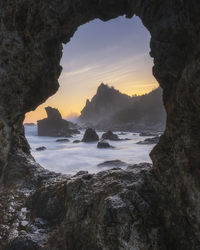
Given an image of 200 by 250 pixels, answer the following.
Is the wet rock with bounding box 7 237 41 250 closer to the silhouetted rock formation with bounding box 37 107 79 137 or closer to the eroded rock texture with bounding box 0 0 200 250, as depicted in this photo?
the eroded rock texture with bounding box 0 0 200 250

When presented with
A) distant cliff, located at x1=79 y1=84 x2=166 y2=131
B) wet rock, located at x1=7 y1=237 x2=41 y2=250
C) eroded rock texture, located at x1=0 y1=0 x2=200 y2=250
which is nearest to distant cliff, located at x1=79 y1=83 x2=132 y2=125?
distant cliff, located at x1=79 y1=84 x2=166 y2=131

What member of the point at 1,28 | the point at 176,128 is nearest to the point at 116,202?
the point at 176,128

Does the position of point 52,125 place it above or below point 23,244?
above

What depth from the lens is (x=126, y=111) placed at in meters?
80.8

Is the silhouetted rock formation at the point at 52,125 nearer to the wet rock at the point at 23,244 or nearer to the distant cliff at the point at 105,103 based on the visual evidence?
the wet rock at the point at 23,244

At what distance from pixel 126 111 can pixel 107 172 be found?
249 feet

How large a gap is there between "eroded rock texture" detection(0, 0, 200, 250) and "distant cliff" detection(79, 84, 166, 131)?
5432 cm

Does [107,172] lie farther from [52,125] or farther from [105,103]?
[105,103]

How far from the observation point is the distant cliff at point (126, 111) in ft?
232

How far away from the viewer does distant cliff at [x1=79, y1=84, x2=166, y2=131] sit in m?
70.7

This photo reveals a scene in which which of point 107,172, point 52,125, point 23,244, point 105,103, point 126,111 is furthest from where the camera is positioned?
point 105,103

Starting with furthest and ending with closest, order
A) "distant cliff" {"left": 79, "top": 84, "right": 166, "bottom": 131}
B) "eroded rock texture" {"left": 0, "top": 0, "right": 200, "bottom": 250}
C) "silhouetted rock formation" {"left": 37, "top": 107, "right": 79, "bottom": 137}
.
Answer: "distant cliff" {"left": 79, "top": 84, "right": 166, "bottom": 131}, "silhouetted rock formation" {"left": 37, "top": 107, "right": 79, "bottom": 137}, "eroded rock texture" {"left": 0, "top": 0, "right": 200, "bottom": 250}

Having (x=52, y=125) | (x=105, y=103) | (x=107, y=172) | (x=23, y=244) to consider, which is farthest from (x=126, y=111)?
(x=23, y=244)

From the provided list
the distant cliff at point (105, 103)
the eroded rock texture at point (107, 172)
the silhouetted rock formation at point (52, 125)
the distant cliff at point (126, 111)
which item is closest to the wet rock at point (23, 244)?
the eroded rock texture at point (107, 172)
